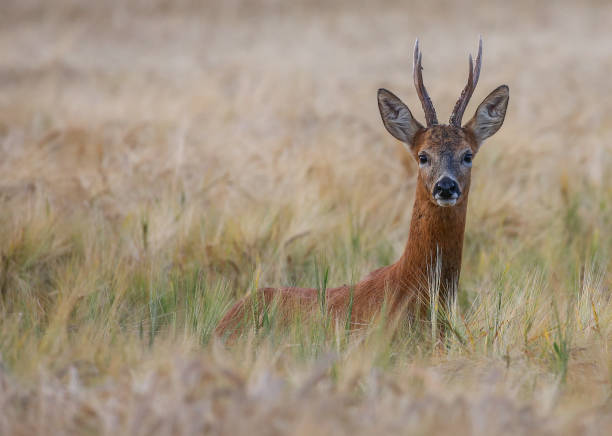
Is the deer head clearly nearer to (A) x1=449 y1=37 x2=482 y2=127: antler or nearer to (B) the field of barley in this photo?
(A) x1=449 y1=37 x2=482 y2=127: antler

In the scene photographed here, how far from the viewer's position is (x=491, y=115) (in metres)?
5.20

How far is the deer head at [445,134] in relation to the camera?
4582 mm

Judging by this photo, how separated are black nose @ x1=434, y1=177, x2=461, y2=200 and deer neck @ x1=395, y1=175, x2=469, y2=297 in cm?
13

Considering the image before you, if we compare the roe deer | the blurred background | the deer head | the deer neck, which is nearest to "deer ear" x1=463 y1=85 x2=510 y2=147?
the deer head

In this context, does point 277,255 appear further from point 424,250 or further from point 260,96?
point 260,96

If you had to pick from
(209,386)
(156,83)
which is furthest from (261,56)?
(209,386)

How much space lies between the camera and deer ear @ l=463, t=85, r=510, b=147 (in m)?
5.14

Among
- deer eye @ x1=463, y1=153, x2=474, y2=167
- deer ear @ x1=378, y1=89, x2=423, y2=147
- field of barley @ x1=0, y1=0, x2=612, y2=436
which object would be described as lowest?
field of barley @ x1=0, y1=0, x2=612, y2=436

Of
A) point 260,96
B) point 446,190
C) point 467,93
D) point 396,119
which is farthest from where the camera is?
point 260,96

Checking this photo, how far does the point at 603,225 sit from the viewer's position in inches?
262

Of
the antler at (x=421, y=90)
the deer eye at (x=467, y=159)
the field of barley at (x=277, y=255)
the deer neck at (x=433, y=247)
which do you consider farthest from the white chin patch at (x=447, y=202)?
the antler at (x=421, y=90)

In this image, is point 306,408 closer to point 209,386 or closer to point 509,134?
point 209,386

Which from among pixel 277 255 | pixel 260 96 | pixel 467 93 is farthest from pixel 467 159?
pixel 260 96

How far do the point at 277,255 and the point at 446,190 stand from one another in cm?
183
